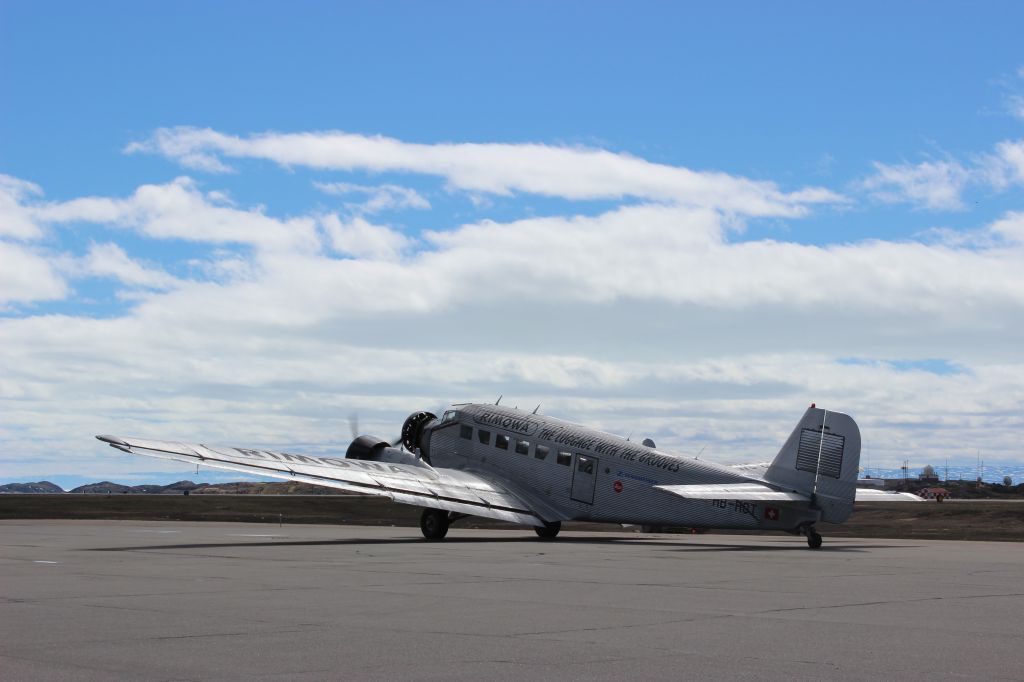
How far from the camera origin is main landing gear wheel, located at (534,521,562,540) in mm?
36344

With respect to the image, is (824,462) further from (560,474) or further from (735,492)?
(560,474)

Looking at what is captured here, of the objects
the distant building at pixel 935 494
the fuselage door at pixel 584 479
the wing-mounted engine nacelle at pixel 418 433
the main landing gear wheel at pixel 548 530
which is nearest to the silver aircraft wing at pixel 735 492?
the fuselage door at pixel 584 479

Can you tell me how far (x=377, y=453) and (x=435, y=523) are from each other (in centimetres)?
506

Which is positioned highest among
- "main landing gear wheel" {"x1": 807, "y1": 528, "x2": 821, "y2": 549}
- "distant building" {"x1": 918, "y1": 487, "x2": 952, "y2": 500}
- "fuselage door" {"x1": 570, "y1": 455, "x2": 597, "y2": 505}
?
"distant building" {"x1": 918, "y1": 487, "x2": 952, "y2": 500}

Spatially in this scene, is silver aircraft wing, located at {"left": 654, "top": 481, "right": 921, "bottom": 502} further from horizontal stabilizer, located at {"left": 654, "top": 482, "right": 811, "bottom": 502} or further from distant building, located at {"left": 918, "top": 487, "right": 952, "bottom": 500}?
distant building, located at {"left": 918, "top": 487, "right": 952, "bottom": 500}

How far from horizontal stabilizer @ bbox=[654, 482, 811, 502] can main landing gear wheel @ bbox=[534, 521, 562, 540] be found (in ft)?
21.2

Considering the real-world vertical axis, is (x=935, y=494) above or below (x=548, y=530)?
above

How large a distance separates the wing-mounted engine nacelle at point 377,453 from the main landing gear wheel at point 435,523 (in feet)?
11.6

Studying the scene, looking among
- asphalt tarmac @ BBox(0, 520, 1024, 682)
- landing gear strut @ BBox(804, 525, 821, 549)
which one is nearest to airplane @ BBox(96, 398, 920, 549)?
landing gear strut @ BBox(804, 525, 821, 549)

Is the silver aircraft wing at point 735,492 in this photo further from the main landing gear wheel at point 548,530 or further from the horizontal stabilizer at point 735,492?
the main landing gear wheel at point 548,530

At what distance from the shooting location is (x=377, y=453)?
39219mm

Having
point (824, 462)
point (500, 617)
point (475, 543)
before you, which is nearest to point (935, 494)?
point (824, 462)

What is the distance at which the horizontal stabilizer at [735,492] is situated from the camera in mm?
29328

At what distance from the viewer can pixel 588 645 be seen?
11039 mm
